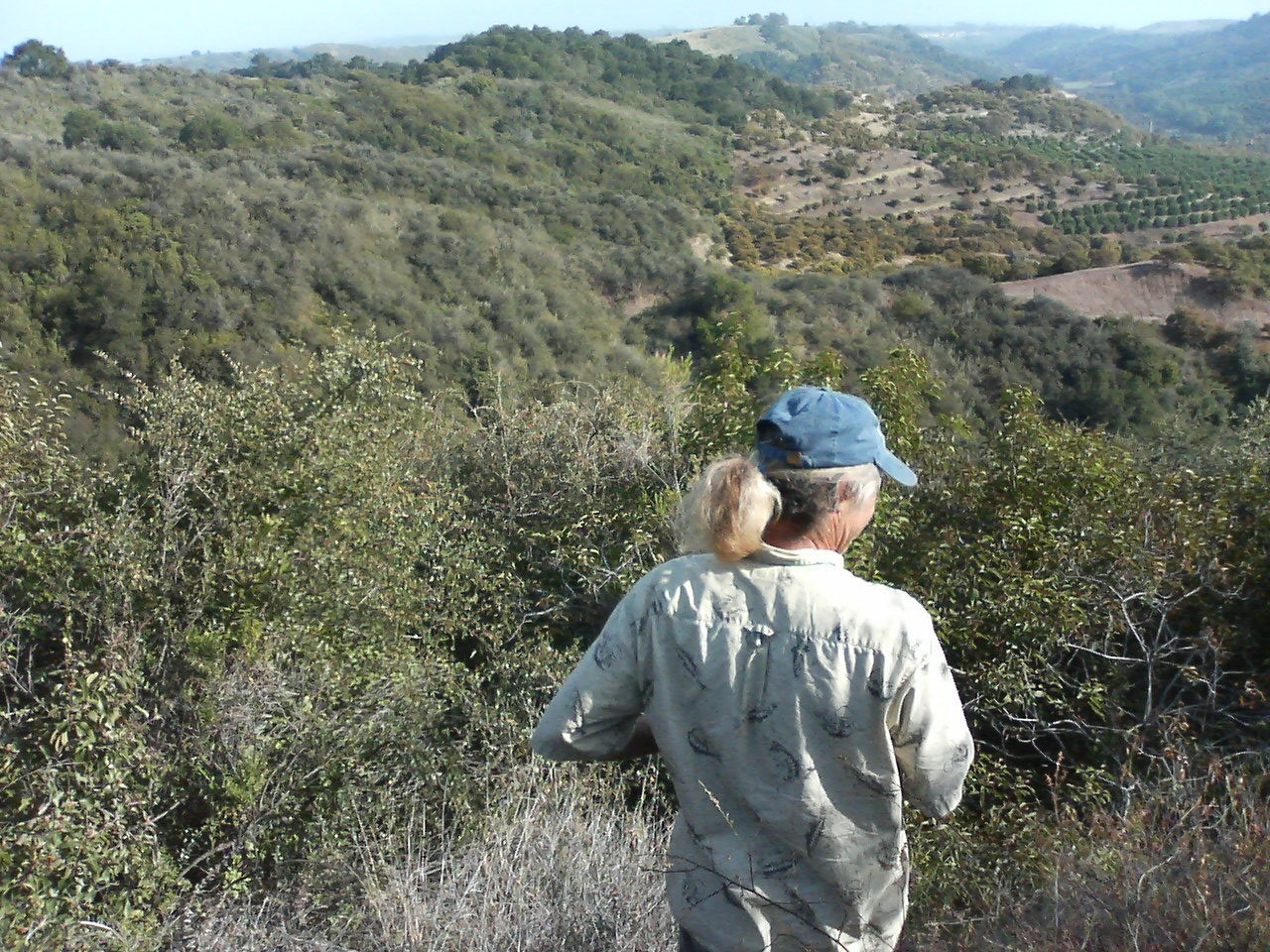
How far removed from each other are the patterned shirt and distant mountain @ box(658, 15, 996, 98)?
96747 millimetres

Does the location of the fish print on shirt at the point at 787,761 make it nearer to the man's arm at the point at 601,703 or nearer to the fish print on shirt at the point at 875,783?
the fish print on shirt at the point at 875,783

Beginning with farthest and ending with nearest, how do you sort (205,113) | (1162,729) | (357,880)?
(205,113) < (1162,729) < (357,880)

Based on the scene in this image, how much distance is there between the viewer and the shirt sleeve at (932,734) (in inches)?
52.9

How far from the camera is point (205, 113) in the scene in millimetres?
28328

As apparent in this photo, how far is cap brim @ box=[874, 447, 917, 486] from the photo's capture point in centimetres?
150

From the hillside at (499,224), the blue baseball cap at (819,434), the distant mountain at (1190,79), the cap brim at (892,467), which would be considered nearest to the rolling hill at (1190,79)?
the distant mountain at (1190,79)

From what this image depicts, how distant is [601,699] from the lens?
1.48 meters

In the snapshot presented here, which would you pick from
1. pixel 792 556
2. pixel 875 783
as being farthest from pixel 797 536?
pixel 875 783

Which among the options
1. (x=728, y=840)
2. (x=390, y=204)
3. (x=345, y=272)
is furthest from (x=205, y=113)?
(x=728, y=840)

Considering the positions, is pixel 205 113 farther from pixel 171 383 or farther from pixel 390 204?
pixel 171 383

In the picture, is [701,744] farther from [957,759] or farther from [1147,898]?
[1147,898]

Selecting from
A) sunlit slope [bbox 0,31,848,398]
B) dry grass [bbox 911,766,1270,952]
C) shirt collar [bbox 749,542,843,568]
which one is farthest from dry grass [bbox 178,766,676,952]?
sunlit slope [bbox 0,31,848,398]

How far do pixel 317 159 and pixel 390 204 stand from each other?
3958 mm

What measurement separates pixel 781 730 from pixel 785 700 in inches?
1.9
